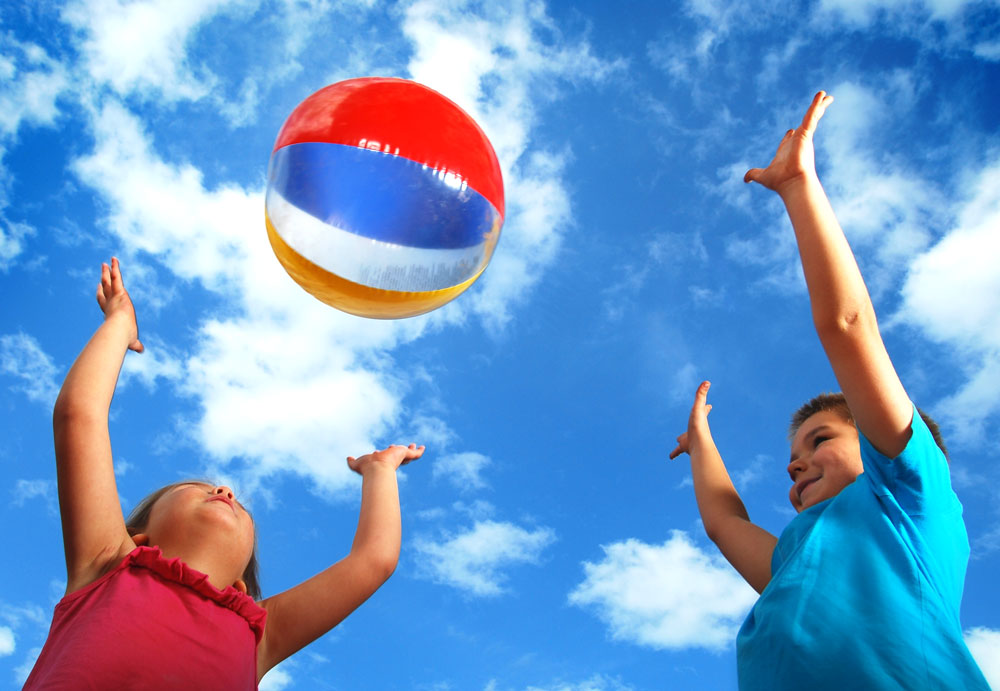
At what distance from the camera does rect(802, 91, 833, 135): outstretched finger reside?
2359 millimetres

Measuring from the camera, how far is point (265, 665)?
2576 millimetres

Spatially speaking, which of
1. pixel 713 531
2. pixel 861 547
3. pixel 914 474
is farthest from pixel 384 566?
pixel 914 474

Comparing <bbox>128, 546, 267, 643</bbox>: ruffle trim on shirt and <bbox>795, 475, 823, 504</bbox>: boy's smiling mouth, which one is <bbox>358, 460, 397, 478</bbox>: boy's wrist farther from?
<bbox>795, 475, 823, 504</bbox>: boy's smiling mouth

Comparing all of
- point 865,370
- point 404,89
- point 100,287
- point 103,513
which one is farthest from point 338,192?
point 865,370

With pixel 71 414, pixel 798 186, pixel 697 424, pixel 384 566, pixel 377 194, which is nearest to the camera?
pixel 798 186

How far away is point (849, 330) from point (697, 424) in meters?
1.57

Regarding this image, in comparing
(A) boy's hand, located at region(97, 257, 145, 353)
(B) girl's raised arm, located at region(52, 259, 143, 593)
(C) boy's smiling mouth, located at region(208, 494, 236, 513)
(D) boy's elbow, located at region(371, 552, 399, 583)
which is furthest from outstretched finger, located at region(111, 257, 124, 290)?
(D) boy's elbow, located at region(371, 552, 399, 583)

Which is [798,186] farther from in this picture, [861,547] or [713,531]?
[713,531]

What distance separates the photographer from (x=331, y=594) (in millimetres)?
2672

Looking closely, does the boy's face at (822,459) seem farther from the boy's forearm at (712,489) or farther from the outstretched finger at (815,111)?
the outstretched finger at (815,111)

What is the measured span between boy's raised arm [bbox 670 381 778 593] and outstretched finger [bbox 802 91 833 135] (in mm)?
1426

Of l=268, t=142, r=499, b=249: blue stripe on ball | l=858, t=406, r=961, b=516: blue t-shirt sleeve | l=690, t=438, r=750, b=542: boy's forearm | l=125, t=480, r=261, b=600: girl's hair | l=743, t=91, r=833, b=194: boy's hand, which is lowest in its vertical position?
l=858, t=406, r=961, b=516: blue t-shirt sleeve

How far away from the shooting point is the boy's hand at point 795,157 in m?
2.27

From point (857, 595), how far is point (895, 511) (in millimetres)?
255
